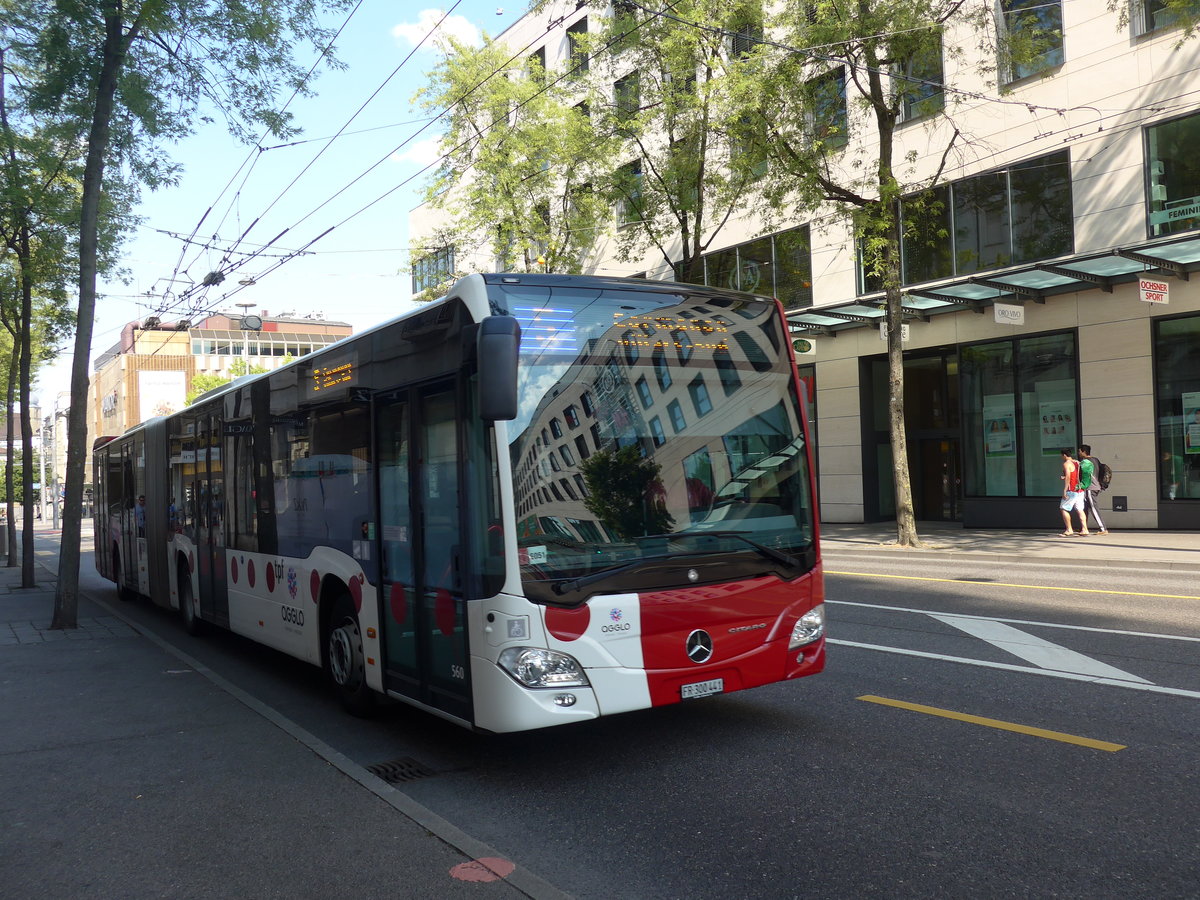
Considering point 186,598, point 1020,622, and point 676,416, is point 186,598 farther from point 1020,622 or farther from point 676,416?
point 1020,622

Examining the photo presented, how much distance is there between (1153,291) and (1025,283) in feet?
10.8

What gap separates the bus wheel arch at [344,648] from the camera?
7141mm

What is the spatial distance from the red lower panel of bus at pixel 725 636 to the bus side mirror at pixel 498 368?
4.35 feet

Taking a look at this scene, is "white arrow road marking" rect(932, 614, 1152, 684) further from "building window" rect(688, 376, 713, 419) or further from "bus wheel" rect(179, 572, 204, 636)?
"bus wheel" rect(179, 572, 204, 636)

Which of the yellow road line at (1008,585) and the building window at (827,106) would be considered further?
the building window at (827,106)

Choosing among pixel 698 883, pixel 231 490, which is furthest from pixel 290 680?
pixel 698 883

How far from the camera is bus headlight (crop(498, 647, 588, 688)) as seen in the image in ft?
17.2

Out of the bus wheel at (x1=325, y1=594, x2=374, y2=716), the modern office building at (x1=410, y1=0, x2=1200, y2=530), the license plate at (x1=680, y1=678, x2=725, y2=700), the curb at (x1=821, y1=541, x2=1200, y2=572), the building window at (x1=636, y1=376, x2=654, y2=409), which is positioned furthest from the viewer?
the modern office building at (x1=410, y1=0, x2=1200, y2=530)

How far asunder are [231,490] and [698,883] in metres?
7.22

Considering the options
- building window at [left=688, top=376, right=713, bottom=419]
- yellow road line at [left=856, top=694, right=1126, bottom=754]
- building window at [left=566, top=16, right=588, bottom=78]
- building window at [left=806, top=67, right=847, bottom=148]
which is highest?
building window at [left=566, top=16, right=588, bottom=78]

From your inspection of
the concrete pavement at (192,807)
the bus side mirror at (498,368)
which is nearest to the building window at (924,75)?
the bus side mirror at (498,368)

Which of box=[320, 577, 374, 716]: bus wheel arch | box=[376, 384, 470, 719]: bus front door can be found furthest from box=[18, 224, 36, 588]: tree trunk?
box=[376, 384, 470, 719]: bus front door

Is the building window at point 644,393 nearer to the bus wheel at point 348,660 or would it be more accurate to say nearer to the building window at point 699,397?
the building window at point 699,397

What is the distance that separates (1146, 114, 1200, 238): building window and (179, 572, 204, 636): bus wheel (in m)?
18.0
